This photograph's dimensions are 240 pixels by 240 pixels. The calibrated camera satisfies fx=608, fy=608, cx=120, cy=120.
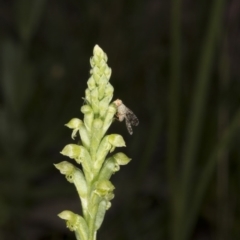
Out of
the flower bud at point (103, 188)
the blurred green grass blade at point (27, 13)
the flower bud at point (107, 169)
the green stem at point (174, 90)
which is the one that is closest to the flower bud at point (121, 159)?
the flower bud at point (107, 169)

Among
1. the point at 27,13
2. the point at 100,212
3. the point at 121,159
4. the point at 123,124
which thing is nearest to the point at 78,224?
the point at 100,212

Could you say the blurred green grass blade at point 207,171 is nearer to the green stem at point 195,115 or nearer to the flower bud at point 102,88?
the green stem at point 195,115

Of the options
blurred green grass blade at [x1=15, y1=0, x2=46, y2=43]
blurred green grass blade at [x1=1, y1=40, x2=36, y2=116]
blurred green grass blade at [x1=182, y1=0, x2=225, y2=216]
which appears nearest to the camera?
blurred green grass blade at [x1=182, y1=0, x2=225, y2=216]

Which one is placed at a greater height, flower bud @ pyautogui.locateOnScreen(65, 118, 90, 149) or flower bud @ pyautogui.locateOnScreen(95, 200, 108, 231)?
flower bud @ pyautogui.locateOnScreen(65, 118, 90, 149)

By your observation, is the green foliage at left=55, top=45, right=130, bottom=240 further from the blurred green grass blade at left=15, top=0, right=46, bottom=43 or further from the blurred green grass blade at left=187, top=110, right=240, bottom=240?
the blurred green grass blade at left=15, top=0, right=46, bottom=43

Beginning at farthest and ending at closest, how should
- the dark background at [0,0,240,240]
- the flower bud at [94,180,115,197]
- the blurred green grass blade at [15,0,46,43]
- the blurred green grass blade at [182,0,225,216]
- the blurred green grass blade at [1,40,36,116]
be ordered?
the blurred green grass blade at [1,40,36,116]
the blurred green grass blade at [15,0,46,43]
the dark background at [0,0,240,240]
the blurred green grass blade at [182,0,225,216]
the flower bud at [94,180,115,197]

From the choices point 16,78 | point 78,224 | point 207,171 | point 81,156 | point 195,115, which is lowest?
point 78,224

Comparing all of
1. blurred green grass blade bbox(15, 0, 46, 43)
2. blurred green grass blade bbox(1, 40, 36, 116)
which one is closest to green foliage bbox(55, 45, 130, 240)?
blurred green grass blade bbox(15, 0, 46, 43)

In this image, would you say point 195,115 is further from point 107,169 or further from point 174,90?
point 107,169

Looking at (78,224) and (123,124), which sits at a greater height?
(123,124)

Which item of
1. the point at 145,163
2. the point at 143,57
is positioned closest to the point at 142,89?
the point at 143,57
